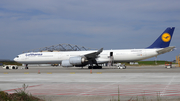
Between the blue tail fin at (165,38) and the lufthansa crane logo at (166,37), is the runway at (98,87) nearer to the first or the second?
the blue tail fin at (165,38)

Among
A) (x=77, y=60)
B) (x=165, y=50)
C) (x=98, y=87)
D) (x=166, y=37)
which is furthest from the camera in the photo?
(x=166, y=37)

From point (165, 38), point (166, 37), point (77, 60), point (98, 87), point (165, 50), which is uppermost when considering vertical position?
point (166, 37)

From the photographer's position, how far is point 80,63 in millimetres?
33656

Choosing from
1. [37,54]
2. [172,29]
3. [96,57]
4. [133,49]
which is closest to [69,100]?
[96,57]

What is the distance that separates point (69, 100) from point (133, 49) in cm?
3183

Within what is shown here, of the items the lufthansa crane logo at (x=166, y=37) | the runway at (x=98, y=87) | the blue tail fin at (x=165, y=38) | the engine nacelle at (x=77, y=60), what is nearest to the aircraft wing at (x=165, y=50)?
the blue tail fin at (x=165, y=38)

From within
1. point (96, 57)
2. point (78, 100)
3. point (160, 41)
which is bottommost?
point (78, 100)

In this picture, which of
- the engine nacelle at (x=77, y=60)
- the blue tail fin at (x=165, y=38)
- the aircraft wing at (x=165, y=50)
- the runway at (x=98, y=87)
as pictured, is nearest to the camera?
the runway at (x=98, y=87)

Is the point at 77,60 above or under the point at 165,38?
under

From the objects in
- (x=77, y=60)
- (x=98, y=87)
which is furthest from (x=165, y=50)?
(x=98, y=87)

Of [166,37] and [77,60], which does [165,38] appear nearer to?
[166,37]

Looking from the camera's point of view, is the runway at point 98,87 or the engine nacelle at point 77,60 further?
the engine nacelle at point 77,60

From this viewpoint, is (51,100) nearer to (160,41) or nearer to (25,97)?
(25,97)

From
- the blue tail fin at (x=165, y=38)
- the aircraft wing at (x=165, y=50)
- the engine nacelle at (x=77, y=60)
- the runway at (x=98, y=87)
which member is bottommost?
the runway at (x=98, y=87)
